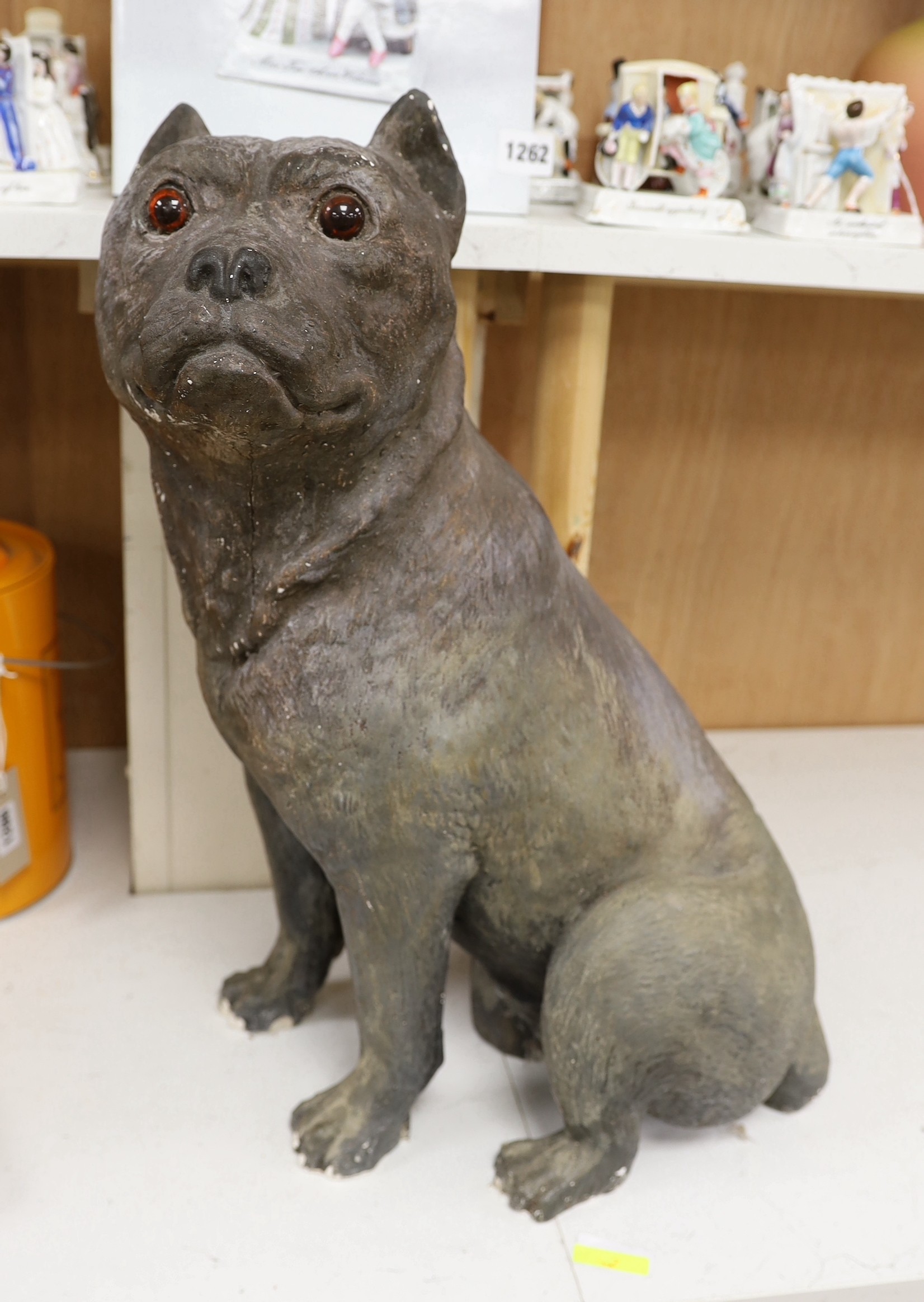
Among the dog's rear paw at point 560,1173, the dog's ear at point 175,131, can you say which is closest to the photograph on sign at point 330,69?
the dog's ear at point 175,131

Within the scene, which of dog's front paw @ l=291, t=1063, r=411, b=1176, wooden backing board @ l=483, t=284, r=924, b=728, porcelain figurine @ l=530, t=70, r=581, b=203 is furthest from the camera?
wooden backing board @ l=483, t=284, r=924, b=728

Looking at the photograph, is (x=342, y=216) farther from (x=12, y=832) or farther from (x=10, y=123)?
(x=12, y=832)

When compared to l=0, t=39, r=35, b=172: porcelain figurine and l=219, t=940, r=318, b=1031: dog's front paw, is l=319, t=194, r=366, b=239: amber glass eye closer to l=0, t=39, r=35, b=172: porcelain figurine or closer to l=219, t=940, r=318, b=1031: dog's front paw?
l=0, t=39, r=35, b=172: porcelain figurine

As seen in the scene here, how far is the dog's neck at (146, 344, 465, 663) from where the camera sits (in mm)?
896

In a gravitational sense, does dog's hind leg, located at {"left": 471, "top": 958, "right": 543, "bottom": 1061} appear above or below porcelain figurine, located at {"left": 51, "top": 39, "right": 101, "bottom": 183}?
below

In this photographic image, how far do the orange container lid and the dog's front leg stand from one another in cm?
60

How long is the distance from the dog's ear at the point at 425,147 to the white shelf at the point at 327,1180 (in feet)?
2.73

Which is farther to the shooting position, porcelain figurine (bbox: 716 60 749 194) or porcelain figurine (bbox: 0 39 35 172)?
porcelain figurine (bbox: 716 60 749 194)

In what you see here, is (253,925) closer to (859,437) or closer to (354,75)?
(354,75)

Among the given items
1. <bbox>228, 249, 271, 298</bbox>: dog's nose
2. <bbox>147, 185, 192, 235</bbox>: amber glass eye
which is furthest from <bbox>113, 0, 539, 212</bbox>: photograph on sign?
<bbox>228, 249, 271, 298</bbox>: dog's nose

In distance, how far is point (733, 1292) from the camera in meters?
1.05

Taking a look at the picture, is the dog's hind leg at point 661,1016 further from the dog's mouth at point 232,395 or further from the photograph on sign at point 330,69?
the photograph on sign at point 330,69

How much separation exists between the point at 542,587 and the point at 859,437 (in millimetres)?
1057

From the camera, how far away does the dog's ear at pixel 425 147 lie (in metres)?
0.89
